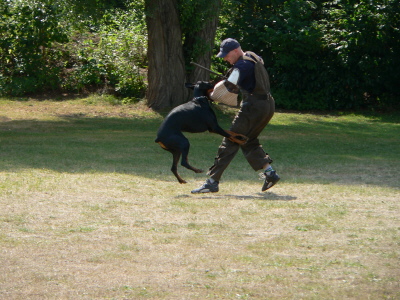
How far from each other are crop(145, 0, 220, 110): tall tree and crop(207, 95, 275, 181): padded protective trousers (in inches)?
396

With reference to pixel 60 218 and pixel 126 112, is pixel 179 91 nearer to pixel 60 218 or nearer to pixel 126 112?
pixel 126 112

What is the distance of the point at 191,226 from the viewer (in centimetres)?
701

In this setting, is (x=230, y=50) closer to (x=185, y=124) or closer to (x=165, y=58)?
(x=185, y=124)

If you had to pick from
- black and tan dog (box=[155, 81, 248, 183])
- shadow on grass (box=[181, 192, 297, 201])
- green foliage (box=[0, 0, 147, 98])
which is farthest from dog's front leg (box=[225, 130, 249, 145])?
green foliage (box=[0, 0, 147, 98])

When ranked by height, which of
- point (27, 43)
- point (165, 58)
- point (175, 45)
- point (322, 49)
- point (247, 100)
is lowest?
point (27, 43)

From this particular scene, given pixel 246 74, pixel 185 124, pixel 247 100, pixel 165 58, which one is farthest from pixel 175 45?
pixel 246 74

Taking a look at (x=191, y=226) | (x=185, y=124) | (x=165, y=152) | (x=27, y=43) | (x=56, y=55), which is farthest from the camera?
(x=56, y=55)

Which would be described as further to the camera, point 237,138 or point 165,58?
point 165,58

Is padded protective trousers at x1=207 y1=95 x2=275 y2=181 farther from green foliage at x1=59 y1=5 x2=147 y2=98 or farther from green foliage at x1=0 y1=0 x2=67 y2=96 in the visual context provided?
green foliage at x1=0 y1=0 x2=67 y2=96

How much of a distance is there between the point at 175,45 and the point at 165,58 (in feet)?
1.53

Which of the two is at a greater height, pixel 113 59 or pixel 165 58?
pixel 165 58

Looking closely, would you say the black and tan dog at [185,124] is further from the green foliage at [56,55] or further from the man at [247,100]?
the green foliage at [56,55]

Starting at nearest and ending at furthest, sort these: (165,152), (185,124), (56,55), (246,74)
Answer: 1. (246,74)
2. (185,124)
3. (165,152)
4. (56,55)

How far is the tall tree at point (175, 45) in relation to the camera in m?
18.7
